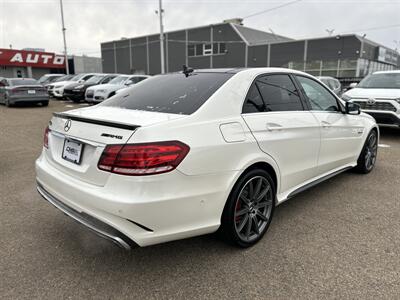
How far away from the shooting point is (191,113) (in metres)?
2.53

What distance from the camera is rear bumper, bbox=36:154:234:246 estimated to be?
7.02 feet

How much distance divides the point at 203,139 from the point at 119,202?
745mm

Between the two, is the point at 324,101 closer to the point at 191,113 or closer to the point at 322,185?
the point at 322,185

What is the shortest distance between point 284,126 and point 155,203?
1600 millimetres

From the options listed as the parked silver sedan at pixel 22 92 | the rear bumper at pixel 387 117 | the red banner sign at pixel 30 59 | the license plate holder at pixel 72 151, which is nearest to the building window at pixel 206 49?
the red banner sign at pixel 30 59

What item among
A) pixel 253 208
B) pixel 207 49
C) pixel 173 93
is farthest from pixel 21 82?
pixel 207 49

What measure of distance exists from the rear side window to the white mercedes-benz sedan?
0.5 inches

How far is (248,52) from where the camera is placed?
36812 millimetres

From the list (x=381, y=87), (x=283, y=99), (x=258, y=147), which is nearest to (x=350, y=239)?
(x=258, y=147)

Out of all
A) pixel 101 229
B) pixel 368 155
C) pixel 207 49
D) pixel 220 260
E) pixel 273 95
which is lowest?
pixel 220 260

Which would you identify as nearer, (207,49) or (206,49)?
(207,49)

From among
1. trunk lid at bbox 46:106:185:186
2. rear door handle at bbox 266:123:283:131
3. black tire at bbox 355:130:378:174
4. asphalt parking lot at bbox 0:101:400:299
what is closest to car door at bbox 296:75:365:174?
black tire at bbox 355:130:378:174

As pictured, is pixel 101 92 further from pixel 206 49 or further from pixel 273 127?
pixel 206 49

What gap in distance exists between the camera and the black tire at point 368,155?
493 centimetres
